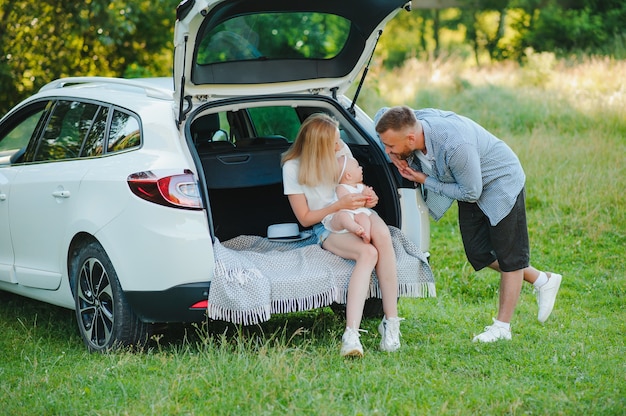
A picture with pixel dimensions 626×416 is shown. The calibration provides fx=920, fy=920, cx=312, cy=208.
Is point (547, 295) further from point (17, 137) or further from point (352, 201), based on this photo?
point (17, 137)

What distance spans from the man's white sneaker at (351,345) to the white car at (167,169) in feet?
2.53

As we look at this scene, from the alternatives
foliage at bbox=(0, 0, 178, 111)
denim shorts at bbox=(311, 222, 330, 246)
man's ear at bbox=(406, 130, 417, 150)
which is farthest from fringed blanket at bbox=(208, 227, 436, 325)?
foliage at bbox=(0, 0, 178, 111)

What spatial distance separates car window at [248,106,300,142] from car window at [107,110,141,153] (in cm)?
144

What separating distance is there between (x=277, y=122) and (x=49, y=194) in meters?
1.91

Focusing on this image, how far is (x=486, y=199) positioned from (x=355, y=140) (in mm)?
994

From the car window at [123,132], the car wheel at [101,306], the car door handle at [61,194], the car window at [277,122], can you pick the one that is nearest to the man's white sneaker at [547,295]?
the car window at [277,122]

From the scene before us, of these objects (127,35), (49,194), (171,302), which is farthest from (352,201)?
(127,35)

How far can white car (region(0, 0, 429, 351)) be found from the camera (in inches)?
188

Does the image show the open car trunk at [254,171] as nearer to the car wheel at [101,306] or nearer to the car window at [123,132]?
the car window at [123,132]

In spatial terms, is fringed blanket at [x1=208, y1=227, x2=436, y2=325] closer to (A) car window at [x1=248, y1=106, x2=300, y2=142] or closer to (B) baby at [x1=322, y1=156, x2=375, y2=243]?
(B) baby at [x1=322, y1=156, x2=375, y2=243]

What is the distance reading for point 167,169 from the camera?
15.9 ft

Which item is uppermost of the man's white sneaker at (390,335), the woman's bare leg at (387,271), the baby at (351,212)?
the baby at (351,212)

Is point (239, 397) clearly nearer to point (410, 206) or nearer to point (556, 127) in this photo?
point (410, 206)

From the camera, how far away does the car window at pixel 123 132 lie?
5.12m
